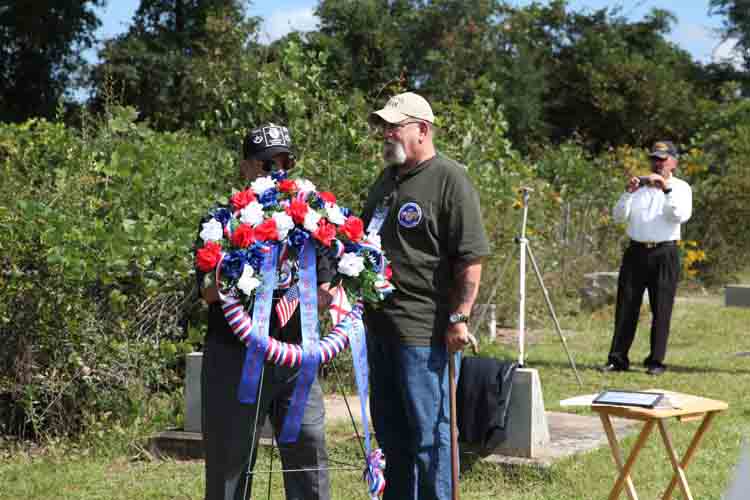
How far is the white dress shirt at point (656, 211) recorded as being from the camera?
9.02 m

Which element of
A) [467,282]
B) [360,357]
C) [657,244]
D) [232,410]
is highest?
[657,244]

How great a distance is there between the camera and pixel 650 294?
9.31 metres

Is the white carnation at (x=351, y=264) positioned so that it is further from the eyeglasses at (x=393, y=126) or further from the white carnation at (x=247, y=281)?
the eyeglasses at (x=393, y=126)

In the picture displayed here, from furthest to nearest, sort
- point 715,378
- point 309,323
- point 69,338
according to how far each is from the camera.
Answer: point 715,378 → point 69,338 → point 309,323

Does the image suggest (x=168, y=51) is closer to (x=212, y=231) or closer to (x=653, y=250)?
(x=653, y=250)

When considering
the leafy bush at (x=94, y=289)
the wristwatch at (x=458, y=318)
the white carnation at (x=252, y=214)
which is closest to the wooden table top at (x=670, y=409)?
the wristwatch at (x=458, y=318)

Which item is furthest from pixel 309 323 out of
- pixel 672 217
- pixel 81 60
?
pixel 81 60

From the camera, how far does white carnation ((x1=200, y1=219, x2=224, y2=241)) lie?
3883mm

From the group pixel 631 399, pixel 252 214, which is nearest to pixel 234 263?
pixel 252 214

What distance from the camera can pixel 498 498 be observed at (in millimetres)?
5555

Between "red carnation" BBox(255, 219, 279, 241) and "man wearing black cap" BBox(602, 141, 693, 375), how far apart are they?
18.9 ft

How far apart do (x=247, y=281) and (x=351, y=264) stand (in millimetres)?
461

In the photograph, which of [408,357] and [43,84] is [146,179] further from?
[43,84]

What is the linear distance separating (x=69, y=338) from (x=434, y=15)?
20.5 m
